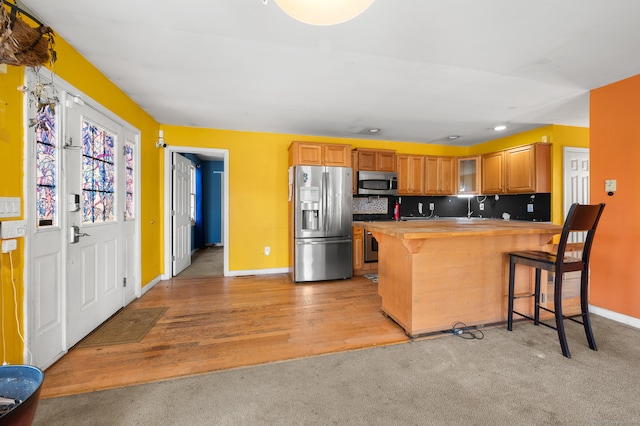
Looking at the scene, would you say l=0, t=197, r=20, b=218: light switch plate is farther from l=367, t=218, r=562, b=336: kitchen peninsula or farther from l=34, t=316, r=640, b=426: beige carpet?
l=367, t=218, r=562, b=336: kitchen peninsula

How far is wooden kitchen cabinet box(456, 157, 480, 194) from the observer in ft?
16.4

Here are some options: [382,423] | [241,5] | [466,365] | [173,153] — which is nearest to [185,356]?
[382,423]

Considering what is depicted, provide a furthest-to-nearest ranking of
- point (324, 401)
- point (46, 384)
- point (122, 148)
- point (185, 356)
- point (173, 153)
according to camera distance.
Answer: point (173, 153), point (122, 148), point (185, 356), point (46, 384), point (324, 401)

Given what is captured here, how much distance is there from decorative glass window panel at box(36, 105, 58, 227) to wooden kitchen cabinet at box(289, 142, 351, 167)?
2.67m

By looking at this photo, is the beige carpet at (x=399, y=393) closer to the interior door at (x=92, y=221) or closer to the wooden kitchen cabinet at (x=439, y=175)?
the interior door at (x=92, y=221)

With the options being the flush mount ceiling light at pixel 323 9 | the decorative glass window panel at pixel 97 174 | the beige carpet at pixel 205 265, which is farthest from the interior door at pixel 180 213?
A: the flush mount ceiling light at pixel 323 9

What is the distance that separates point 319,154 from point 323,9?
3.27m

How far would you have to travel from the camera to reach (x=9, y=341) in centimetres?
163

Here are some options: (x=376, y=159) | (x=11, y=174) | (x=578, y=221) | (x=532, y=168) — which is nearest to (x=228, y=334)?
(x=11, y=174)

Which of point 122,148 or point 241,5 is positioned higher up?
point 241,5

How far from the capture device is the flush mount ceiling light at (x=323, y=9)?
921mm

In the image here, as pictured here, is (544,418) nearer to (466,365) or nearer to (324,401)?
(466,365)

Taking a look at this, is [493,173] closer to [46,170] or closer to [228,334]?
[228,334]

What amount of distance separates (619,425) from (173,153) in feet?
17.3
